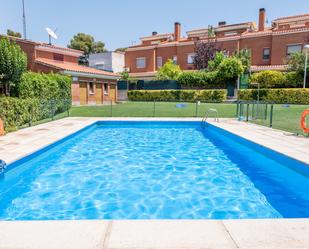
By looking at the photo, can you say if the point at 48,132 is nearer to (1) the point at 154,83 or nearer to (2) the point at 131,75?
(1) the point at 154,83

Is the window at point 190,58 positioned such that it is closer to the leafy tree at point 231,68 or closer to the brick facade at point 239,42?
the brick facade at point 239,42

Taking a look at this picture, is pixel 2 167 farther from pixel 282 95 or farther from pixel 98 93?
pixel 282 95

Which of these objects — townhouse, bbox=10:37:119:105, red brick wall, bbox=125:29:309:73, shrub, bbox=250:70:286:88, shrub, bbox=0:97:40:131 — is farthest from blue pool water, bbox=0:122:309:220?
red brick wall, bbox=125:29:309:73

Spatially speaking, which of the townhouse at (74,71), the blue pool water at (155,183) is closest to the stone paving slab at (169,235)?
the blue pool water at (155,183)

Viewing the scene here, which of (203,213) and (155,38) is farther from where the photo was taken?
(155,38)

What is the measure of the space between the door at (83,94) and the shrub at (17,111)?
1267 cm

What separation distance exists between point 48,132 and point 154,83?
2528 centimetres

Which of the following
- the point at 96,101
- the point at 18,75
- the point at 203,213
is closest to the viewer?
the point at 203,213

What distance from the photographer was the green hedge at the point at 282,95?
80.0 ft

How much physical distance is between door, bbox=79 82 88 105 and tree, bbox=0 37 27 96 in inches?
528

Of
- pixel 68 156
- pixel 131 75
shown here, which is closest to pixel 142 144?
pixel 68 156

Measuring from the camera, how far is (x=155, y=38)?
48.6 meters

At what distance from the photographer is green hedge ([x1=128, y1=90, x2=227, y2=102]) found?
94.7 ft

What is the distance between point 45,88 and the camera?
579 inches
